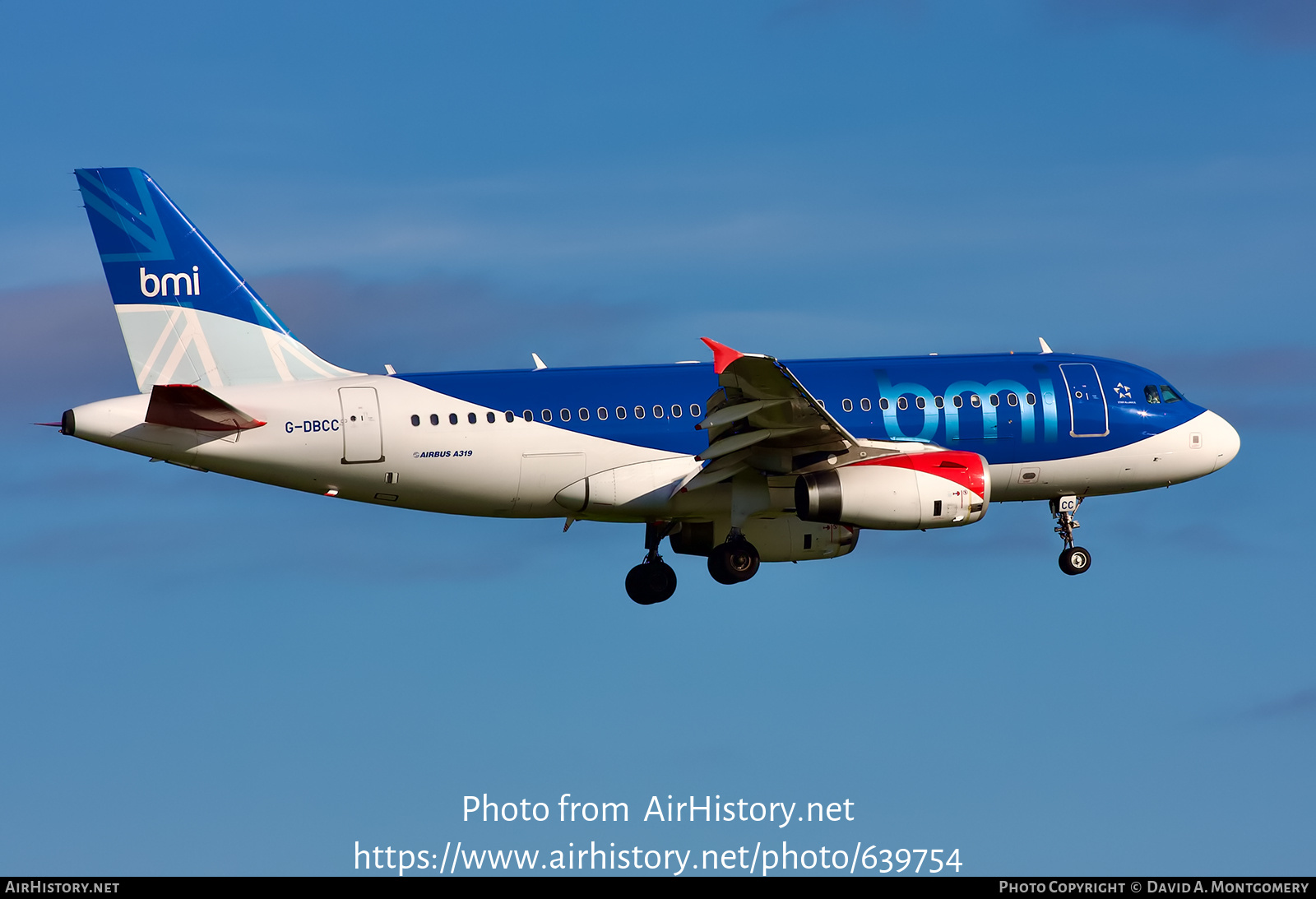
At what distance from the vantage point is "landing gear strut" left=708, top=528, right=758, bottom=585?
1781 inches

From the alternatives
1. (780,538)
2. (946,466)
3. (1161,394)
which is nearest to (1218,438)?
(1161,394)

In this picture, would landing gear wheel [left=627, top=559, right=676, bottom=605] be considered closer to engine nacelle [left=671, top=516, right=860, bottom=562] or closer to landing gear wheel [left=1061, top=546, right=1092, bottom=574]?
engine nacelle [left=671, top=516, right=860, bottom=562]

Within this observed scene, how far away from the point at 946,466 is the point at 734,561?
6215 millimetres

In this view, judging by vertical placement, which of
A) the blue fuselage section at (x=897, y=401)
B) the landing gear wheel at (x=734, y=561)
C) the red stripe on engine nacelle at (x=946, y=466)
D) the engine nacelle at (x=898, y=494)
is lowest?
the landing gear wheel at (x=734, y=561)

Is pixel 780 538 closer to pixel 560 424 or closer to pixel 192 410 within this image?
pixel 560 424

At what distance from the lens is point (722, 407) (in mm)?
42188

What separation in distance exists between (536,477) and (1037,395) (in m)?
13.9

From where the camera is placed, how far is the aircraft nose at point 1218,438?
48594mm

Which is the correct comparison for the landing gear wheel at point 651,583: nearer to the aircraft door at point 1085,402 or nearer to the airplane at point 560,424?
the airplane at point 560,424

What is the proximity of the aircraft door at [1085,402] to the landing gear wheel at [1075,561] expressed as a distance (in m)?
3.52

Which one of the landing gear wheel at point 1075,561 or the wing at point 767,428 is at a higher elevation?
the wing at point 767,428

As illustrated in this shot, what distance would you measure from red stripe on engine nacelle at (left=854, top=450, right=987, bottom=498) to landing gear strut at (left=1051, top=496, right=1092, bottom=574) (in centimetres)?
541

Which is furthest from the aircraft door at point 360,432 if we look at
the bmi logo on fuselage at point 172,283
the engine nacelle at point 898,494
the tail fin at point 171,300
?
the engine nacelle at point 898,494

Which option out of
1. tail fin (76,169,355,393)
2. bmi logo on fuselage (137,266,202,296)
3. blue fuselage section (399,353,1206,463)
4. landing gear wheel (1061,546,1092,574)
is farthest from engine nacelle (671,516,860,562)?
bmi logo on fuselage (137,266,202,296)
